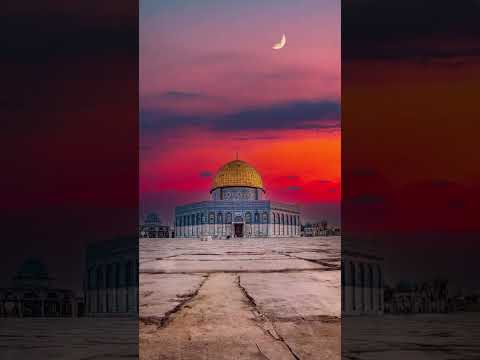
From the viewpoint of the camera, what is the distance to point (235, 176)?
47.5 metres

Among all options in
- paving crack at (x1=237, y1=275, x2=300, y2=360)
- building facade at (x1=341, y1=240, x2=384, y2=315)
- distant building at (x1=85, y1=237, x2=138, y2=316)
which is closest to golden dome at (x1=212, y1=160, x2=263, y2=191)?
paving crack at (x1=237, y1=275, x2=300, y2=360)

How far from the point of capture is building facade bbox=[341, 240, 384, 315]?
10.0 ft

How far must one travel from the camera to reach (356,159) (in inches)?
123

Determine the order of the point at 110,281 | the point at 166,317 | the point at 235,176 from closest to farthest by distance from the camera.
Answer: the point at 110,281 < the point at 166,317 < the point at 235,176

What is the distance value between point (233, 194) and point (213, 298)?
42673mm

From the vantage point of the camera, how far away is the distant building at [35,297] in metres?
3.65

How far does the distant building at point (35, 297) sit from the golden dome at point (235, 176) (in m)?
43.4

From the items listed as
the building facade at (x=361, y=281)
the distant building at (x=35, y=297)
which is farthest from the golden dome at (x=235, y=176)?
the building facade at (x=361, y=281)

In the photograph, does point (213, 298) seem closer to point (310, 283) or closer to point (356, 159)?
point (310, 283)

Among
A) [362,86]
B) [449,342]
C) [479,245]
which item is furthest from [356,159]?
[449,342]

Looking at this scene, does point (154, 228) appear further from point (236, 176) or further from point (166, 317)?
point (166, 317)

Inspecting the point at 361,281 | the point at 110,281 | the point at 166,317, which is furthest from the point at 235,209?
the point at 361,281

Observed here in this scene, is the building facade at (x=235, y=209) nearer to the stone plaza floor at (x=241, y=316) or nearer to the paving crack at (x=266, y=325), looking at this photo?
the stone plaza floor at (x=241, y=316)

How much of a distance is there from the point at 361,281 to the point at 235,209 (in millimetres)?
44888
